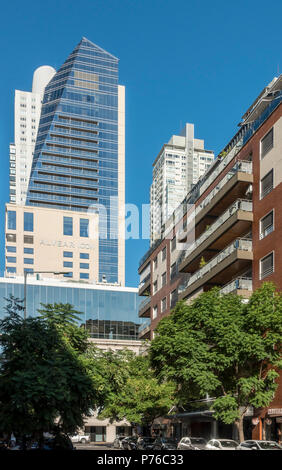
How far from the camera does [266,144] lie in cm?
4209

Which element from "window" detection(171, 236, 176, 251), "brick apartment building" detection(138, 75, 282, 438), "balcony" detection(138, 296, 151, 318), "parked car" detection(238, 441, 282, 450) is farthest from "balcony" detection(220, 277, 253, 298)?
"balcony" detection(138, 296, 151, 318)

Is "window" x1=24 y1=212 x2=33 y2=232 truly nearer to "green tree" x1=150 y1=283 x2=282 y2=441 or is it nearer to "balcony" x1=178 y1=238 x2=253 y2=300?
"balcony" x1=178 y1=238 x2=253 y2=300

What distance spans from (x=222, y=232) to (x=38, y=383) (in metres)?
27.8

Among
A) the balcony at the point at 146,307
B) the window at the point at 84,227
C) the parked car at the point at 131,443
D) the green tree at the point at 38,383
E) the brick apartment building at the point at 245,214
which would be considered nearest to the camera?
the green tree at the point at 38,383

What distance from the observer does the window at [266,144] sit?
136ft

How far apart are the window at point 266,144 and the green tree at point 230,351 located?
33.3 feet

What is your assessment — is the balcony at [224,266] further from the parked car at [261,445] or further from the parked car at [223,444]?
the parked car at [261,445]

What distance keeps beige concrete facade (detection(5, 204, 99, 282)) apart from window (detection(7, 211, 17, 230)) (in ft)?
2.16

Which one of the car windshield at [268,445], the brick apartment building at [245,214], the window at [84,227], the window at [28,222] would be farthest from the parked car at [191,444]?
the window at [84,227]

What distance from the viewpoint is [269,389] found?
3594cm


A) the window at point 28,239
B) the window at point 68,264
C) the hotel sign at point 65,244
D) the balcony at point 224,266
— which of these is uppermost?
the window at point 28,239

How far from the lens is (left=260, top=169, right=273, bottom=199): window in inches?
1620

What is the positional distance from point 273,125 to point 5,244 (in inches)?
5077

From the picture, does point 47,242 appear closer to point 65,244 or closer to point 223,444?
point 65,244
